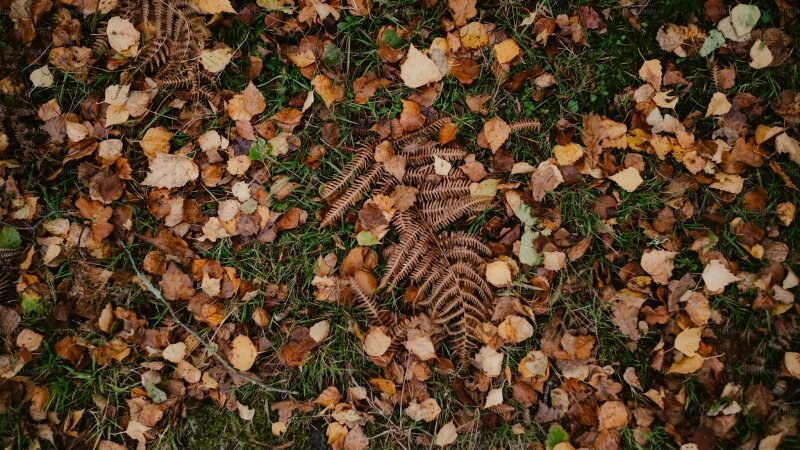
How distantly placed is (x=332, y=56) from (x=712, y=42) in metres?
1.98

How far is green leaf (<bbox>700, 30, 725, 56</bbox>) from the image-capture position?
105 inches

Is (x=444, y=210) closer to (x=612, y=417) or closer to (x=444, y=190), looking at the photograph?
(x=444, y=190)

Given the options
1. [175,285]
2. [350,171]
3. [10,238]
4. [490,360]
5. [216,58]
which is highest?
[216,58]

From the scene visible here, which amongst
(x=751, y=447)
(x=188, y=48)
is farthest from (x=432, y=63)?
(x=751, y=447)

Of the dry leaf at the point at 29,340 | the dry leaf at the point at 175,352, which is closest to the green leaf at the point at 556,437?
the dry leaf at the point at 175,352

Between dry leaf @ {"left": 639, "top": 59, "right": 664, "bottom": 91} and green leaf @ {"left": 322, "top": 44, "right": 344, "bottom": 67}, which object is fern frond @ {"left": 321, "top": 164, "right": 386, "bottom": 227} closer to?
green leaf @ {"left": 322, "top": 44, "right": 344, "bottom": 67}

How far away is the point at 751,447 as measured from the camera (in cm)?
251

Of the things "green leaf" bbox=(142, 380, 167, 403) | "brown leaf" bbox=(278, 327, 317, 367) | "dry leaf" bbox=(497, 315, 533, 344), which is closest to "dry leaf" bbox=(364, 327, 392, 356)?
"brown leaf" bbox=(278, 327, 317, 367)

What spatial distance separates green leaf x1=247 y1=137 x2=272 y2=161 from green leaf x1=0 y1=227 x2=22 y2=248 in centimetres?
122

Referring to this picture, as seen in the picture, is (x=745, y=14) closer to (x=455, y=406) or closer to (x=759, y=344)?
(x=759, y=344)

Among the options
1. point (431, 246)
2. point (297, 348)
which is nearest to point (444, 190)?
point (431, 246)

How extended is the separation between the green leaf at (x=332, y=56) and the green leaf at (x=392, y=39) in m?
0.25

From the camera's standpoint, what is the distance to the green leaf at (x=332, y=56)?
274 centimetres

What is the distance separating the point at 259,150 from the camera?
2.72m
